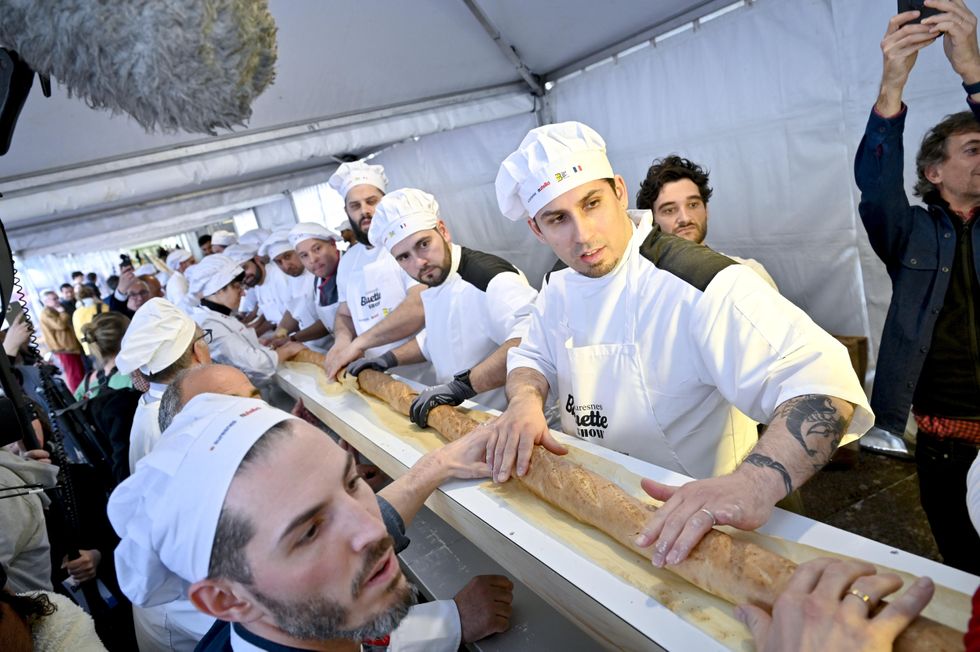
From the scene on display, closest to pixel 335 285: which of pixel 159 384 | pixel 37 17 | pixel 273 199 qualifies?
pixel 159 384

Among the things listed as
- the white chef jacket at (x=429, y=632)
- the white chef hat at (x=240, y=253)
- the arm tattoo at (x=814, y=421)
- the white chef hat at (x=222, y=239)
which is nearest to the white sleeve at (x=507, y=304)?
the white chef jacket at (x=429, y=632)

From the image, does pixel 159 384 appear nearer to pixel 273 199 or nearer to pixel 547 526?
pixel 547 526

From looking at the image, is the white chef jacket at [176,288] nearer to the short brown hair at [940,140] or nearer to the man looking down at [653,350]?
the man looking down at [653,350]

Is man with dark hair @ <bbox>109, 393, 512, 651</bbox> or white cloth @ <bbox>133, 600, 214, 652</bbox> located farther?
white cloth @ <bbox>133, 600, 214, 652</bbox>

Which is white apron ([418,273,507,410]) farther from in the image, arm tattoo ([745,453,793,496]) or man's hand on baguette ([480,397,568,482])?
arm tattoo ([745,453,793,496])

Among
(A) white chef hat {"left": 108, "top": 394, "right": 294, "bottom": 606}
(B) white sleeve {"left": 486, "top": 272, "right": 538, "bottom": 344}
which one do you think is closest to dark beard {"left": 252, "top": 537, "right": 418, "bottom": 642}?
(A) white chef hat {"left": 108, "top": 394, "right": 294, "bottom": 606}

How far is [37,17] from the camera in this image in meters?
0.95

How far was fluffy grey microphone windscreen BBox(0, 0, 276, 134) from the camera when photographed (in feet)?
3.12

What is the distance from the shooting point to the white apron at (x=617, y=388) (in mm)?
1564

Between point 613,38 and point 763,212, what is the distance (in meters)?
1.46

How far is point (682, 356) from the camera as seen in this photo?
148cm

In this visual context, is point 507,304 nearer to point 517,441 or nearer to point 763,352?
point 517,441

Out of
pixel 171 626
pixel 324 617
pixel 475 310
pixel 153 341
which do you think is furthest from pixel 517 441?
pixel 153 341

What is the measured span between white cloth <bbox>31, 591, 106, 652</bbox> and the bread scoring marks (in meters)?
1.30
